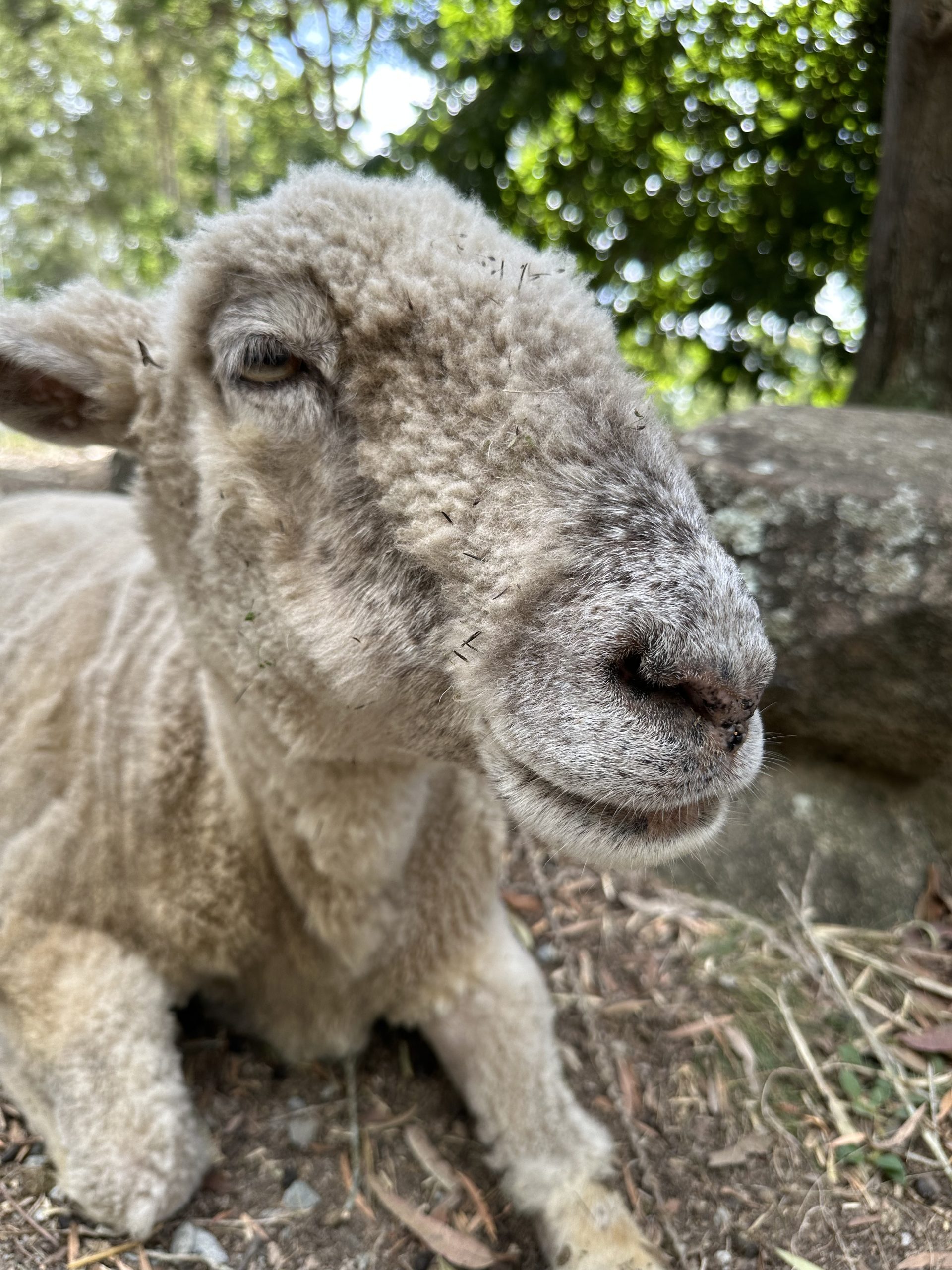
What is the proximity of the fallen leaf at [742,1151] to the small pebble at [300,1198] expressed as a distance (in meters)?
0.95

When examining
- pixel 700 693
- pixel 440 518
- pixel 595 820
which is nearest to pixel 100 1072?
pixel 595 820

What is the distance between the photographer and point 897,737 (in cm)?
281

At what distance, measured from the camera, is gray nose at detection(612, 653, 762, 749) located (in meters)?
1.13

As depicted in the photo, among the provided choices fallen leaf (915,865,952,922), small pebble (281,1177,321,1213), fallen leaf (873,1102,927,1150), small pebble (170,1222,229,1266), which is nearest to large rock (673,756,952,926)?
fallen leaf (915,865,952,922)

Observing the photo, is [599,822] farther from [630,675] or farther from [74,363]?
[74,363]

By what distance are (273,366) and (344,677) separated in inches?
22.4

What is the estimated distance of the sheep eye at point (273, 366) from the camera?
146 centimetres

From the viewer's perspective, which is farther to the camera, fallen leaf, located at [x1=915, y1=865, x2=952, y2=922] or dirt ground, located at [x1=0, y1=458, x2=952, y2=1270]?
fallen leaf, located at [x1=915, y1=865, x2=952, y2=922]

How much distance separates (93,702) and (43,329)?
0.95 meters

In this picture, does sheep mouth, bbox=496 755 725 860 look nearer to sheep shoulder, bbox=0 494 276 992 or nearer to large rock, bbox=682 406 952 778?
sheep shoulder, bbox=0 494 276 992

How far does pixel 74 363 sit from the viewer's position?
172 cm

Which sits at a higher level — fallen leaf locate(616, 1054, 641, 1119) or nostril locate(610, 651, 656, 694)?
nostril locate(610, 651, 656, 694)

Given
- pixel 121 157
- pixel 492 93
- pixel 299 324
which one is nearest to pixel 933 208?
pixel 492 93

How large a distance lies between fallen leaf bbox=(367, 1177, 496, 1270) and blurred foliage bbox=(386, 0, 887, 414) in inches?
182
